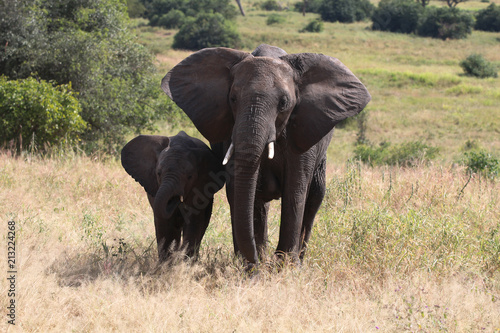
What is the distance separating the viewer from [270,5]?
7194 cm

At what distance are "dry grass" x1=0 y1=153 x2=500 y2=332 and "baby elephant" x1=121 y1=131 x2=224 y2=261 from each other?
0.29 metres

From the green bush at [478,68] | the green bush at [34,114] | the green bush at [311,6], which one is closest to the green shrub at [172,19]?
the green bush at [311,6]

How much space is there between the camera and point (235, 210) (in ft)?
14.7

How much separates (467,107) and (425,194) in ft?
69.4

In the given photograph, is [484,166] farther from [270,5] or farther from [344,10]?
[270,5]

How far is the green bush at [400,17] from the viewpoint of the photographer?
187ft

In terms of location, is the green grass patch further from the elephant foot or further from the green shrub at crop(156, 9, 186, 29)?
the elephant foot

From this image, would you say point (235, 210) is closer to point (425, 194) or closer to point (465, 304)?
point (465, 304)

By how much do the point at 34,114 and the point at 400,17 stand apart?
51.8 metres

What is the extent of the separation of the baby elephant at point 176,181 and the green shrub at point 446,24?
169ft

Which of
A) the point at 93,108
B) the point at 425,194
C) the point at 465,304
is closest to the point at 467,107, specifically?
the point at 93,108

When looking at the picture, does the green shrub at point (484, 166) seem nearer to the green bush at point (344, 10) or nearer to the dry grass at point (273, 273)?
the dry grass at point (273, 273)

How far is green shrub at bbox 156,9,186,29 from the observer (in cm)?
5353

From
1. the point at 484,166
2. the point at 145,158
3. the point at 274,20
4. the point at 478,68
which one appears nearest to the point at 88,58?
the point at 145,158
